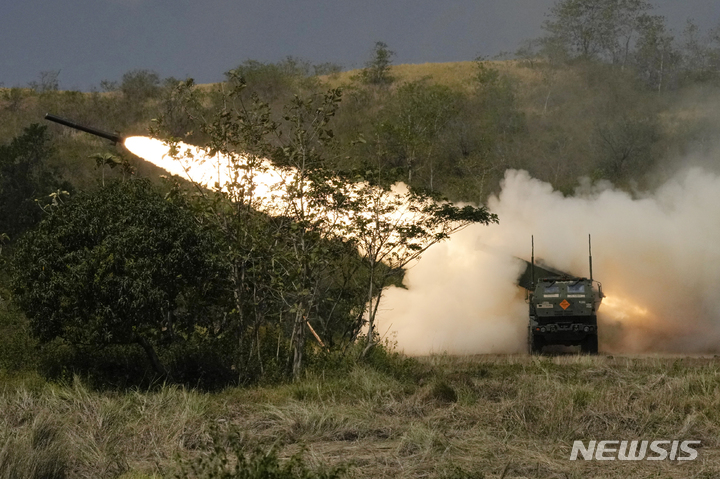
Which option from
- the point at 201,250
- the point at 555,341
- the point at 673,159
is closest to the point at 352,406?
the point at 201,250

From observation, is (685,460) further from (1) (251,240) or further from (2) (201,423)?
(1) (251,240)

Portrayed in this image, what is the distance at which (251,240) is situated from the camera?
67.6ft

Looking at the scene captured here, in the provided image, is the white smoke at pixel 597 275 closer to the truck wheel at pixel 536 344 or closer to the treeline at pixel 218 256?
the truck wheel at pixel 536 344

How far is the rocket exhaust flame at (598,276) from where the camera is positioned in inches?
1187

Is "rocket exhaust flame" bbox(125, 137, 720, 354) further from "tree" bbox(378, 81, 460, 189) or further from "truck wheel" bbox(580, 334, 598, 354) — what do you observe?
"tree" bbox(378, 81, 460, 189)

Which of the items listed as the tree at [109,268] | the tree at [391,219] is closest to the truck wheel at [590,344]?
the tree at [391,219]

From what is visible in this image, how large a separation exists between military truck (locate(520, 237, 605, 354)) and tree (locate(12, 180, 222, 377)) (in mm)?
11472

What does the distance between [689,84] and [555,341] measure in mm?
57407

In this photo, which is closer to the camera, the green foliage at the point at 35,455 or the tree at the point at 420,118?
the green foliage at the point at 35,455

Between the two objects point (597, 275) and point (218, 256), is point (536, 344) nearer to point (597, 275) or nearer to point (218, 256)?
point (597, 275)

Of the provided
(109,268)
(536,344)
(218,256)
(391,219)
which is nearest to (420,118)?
(536,344)

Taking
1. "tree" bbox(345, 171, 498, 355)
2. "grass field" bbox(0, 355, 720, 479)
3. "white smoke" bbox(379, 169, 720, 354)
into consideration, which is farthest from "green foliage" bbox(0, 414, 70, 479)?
"white smoke" bbox(379, 169, 720, 354)

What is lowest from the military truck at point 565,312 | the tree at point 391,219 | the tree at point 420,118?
the military truck at point 565,312

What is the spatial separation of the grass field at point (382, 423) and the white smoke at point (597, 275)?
9.94m
